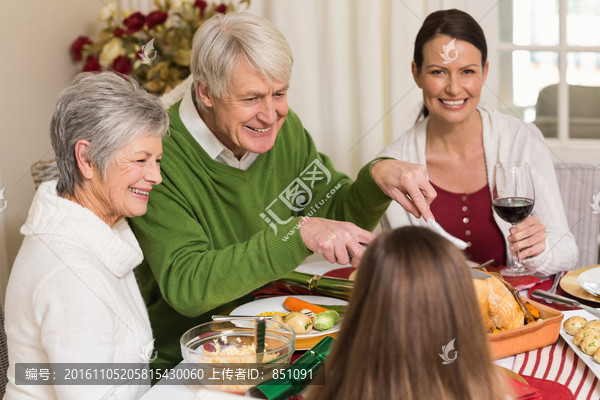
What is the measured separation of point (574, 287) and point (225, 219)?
0.83 m

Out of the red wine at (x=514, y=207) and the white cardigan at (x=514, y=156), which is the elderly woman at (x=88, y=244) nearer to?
the red wine at (x=514, y=207)

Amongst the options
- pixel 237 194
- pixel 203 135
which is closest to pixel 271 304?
pixel 237 194

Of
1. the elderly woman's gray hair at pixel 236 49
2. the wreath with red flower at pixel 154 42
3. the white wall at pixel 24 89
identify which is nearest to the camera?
the elderly woman's gray hair at pixel 236 49

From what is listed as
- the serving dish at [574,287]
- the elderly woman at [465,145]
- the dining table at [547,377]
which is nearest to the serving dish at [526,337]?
the dining table at [547,377]

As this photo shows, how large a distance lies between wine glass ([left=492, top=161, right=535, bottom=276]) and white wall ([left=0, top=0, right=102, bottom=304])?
1.98 meters

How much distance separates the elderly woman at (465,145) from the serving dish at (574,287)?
1.08 feet

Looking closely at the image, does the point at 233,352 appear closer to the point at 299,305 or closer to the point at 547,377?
the point at 299,305

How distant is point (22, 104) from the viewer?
292 cm

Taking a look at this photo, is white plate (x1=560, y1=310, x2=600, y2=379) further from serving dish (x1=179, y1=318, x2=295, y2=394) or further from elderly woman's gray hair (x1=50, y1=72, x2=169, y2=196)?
elderly woman's gray hair (x1=50, y1=72, x2=169, y2=196)

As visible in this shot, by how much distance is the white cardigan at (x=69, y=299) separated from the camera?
121cm

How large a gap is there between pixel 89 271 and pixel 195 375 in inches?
12.1

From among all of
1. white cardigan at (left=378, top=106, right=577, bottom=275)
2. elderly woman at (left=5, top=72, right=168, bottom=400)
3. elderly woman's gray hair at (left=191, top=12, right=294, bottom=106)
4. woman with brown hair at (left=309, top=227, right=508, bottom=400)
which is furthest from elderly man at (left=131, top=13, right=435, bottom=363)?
woman with brown hair at (left=309, top=227, right=508, bottom=400)

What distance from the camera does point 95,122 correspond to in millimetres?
1359

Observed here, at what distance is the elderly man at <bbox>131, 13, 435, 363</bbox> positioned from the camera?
1402 millimetres
